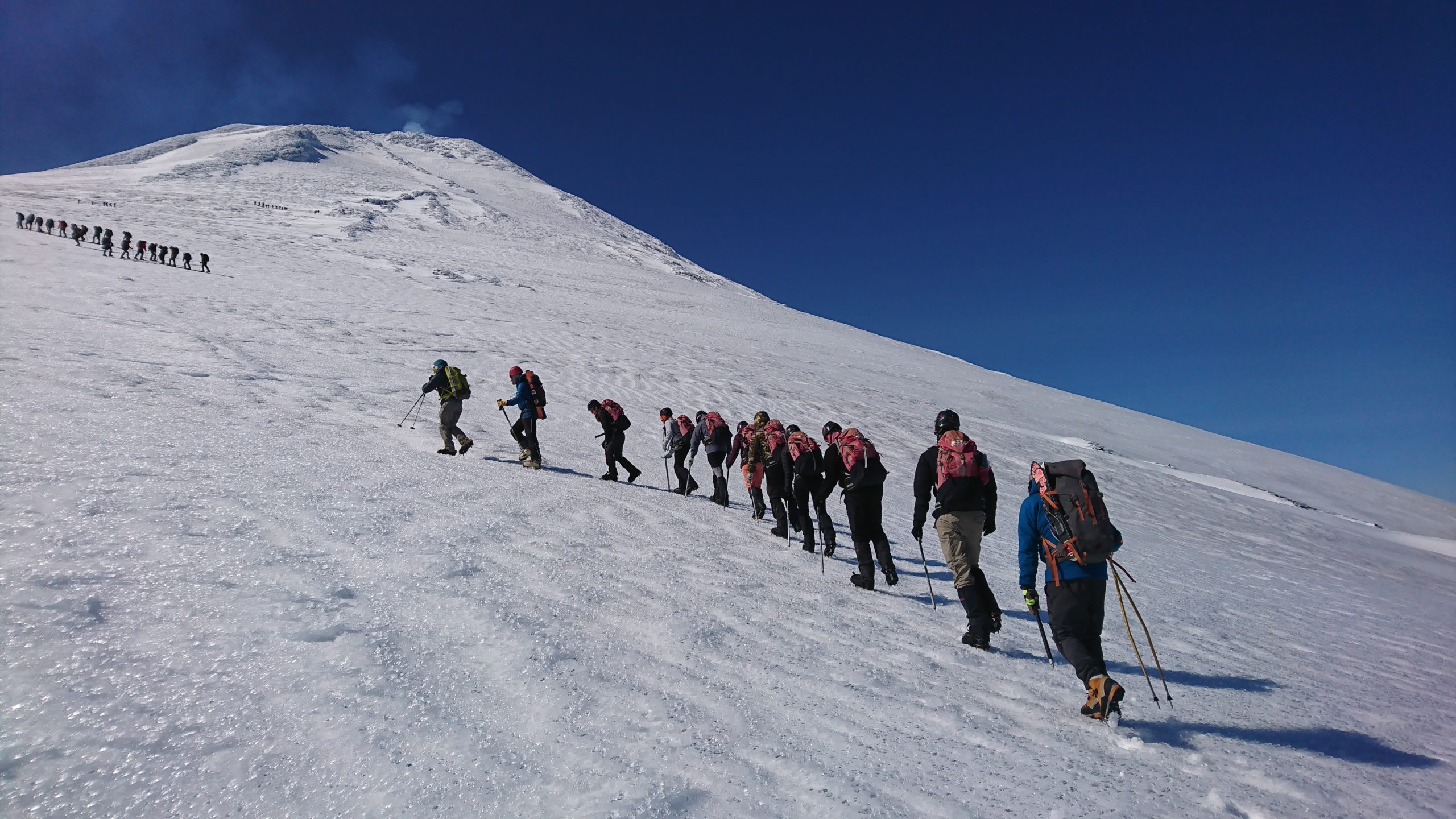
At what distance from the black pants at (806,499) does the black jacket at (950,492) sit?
94.3 inches

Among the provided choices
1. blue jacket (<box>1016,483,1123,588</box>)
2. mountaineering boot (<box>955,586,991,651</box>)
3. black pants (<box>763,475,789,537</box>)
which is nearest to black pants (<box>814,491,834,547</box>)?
black pants (<box>763,475,789,537</box>)

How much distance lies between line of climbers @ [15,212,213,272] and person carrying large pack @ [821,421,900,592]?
91.3 feet

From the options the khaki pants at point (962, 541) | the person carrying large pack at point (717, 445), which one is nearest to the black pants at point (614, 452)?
the person carrying large pack at point (717, 445)

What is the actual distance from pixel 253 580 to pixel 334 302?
76.3ft

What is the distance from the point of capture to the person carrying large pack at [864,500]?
6.73m

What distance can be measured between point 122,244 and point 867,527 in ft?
111

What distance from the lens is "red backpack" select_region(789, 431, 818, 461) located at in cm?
813

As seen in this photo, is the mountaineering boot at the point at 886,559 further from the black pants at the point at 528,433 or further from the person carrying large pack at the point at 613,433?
the black pants at the point at 528,433

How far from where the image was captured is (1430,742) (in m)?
4.98

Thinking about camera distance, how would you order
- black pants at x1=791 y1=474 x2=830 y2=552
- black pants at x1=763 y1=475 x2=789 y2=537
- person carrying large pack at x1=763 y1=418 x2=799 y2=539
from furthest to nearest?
black pants at x1=763 y1=475 x2=789 y2=537 < person carrying large pack at x1=763 y1=418 x2=799 y2=539 < black pants at x1=791 y1=474 x2=830 y2=552

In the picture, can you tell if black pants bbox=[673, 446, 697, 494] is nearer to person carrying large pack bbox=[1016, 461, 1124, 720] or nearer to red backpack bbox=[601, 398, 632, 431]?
red backpack bbox=[601, 398, 632, 431]

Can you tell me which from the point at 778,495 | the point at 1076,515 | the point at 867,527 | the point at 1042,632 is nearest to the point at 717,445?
the point at 778,495

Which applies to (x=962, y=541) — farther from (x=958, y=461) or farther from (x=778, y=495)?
(x=778, y=495)

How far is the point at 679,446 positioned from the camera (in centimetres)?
1111
